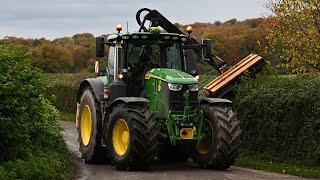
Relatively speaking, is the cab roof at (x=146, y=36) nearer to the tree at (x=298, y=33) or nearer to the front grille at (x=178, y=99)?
the front grille at (x=178, y=99)

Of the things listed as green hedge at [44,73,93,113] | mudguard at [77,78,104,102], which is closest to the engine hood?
mudguard at [77,78,104,102]

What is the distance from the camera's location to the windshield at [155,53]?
15094mm

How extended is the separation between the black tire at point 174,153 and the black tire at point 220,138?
1243 millimetres

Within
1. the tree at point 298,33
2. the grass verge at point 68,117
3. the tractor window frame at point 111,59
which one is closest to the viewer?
the tractor window frame at point 111,59

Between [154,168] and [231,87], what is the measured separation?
4735 mm

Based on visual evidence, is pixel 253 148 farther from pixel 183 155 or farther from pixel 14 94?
pixel 14 94

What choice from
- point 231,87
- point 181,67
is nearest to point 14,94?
point 181,67

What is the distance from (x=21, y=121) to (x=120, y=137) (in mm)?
3608

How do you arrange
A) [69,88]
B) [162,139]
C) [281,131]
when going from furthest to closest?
[69,88]
[281,131]
[162,139]

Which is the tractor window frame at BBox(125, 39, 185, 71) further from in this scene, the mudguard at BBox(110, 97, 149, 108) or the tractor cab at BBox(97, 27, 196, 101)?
the mudguard at BBox(110, 97, 149, 108)

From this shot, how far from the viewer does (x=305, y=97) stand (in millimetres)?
14984

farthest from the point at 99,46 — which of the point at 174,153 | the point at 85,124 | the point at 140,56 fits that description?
the point at 174,153

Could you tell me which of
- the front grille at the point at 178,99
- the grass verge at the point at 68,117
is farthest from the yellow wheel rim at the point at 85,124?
the grass verge at the point at 68,117

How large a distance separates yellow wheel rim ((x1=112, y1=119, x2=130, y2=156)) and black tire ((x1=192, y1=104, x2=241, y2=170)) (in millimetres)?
1711
